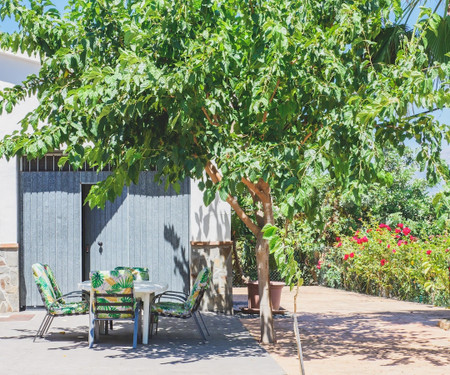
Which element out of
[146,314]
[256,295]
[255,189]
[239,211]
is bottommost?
[256,295]

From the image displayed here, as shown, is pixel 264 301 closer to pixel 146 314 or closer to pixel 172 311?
pixel 172 311

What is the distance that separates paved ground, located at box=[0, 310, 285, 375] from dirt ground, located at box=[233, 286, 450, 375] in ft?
1.20

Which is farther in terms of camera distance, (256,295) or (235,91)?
(256,295)

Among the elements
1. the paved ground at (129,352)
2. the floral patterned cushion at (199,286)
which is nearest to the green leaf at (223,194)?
the paved ground at (129,352)

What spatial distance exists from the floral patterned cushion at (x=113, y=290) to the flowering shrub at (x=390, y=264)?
6.11 m

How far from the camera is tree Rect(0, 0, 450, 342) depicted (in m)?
6.47

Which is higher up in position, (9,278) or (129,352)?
(9,278)

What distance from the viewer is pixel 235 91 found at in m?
7.42

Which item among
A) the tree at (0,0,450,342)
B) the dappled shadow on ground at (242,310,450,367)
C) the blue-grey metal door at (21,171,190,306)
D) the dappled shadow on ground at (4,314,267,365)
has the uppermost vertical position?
the tree at (0,0,450,342)

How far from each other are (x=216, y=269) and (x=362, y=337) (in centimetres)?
310

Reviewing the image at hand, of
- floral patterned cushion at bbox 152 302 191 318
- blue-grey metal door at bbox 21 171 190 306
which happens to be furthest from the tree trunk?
blue-grey metal door at bbox 21 171 190 306

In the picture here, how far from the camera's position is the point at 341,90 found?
7324mm

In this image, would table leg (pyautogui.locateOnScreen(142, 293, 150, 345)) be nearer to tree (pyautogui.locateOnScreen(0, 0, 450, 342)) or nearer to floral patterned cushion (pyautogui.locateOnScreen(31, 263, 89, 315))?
floral patterned cushion (pyautogui.locateOnScreen(31, 263, 89, 315))

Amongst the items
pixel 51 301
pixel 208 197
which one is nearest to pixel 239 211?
pixel 208 197
